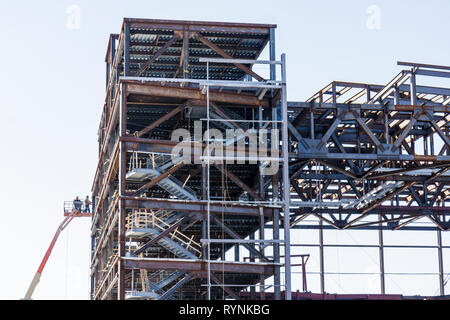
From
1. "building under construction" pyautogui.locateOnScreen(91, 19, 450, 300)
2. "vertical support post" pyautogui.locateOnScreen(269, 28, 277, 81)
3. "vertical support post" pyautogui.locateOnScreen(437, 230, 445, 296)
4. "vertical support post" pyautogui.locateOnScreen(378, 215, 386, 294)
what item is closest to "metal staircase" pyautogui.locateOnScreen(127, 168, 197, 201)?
"building under construction" pyautogui.locateOnScreen(91, 19, 450, 300)

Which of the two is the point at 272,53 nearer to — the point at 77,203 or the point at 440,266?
the point at 440,266

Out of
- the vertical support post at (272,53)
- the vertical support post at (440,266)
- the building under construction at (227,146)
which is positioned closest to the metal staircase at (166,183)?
the building under construction at (227,146)

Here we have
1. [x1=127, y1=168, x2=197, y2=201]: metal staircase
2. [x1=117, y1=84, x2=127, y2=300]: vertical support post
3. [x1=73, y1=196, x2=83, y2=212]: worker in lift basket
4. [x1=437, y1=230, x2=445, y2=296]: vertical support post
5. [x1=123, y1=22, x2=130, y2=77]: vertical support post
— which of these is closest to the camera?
[x1=117, y1=84, x2=127, y2=300]: vertical support post

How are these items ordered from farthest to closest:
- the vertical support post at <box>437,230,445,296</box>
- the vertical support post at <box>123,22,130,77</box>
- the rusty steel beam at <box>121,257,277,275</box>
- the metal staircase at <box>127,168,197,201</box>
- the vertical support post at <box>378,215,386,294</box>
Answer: the vertical support post at <box>437,230,445,296</box> < the vertical support post at <box>378,215,386,294</box> < the vertical support post at <box>123,22,130,77</box> < the metal staircase at <box>127,168,197,201</box> < the rusty steel beam at <box>121,257,277,275</box>

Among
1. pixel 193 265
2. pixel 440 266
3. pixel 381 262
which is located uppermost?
pixel 193 265

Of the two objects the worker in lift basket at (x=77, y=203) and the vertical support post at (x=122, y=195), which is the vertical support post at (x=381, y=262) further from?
the worker in lift basket at (x=77, y=203)

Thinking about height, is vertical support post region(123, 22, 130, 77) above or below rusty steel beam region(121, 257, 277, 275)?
above

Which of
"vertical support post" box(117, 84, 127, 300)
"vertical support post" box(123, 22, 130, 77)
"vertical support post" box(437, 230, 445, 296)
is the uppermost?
"vertical support post" box(123, 22, 130, 77)

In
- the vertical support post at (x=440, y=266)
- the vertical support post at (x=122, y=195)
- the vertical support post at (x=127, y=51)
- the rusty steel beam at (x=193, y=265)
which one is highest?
the vertical support post at (x=127, y=51)

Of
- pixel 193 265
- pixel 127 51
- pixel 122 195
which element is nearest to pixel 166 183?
pixel 122 195

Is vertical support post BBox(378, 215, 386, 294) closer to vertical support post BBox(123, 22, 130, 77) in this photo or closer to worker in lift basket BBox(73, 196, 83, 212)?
vertical support post BBox(123, 22, 130, 77)

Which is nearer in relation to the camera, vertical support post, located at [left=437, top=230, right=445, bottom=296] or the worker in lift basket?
vertical support post, located at [left=437, top=230, right=445, bottom=296]

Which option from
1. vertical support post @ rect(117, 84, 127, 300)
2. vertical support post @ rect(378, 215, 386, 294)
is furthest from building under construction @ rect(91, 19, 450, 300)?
vertical support post @ rect(378, 215, 386, 294)

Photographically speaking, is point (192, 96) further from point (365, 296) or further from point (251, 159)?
point (365, 296)
